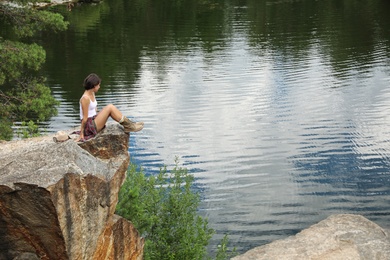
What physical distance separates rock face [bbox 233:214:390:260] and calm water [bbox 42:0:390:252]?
2.68m

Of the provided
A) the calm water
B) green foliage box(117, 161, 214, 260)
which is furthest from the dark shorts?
the calm water

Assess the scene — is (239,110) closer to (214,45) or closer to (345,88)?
(345,88)

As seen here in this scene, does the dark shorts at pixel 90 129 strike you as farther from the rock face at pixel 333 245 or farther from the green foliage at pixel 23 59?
the green foliage at pixel 23 59

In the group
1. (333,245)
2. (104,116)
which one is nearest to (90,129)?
(104,116)

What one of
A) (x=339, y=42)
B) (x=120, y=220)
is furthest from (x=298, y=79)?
(x=120, y=220)

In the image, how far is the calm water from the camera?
25375 mm

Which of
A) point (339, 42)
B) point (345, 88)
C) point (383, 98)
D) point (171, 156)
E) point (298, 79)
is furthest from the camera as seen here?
point (339, 42)

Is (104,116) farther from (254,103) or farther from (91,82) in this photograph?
(254,103)

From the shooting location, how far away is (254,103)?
38438 mm

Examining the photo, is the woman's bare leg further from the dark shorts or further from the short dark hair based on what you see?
the short dark hair

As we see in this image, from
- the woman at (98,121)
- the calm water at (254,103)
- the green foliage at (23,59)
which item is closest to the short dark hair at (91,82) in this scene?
the woman at (98,121)

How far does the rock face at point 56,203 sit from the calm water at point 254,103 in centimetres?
1031

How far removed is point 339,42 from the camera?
55.7 meters

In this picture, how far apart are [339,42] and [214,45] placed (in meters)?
11.7
